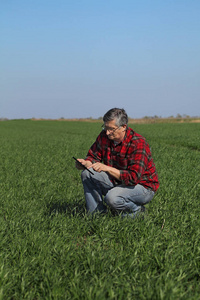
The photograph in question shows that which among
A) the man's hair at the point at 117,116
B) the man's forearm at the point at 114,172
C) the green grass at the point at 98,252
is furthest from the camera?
the man's forearm at the point at 114,172

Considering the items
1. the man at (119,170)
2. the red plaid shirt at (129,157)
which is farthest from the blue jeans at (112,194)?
the red plaid shirt at (129,157)

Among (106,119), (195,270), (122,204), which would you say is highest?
(106,119)

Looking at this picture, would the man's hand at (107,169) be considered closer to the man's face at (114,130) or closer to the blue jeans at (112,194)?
the blue jeans at (112,194)

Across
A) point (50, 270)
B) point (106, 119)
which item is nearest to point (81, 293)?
point (50, 270)

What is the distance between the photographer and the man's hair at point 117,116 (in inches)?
185

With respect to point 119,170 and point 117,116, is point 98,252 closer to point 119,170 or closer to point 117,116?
point 119,170

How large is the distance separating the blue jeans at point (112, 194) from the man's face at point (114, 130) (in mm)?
637

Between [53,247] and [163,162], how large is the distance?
816 centimetres

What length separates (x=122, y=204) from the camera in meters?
5.03

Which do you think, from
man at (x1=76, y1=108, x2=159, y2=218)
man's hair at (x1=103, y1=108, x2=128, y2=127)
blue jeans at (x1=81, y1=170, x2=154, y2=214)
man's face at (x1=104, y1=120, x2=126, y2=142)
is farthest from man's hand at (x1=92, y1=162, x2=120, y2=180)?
man's hair at (x1=103, y1=108, x2=128, y2=127)

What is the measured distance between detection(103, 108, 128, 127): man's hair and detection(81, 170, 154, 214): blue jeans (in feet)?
2.91

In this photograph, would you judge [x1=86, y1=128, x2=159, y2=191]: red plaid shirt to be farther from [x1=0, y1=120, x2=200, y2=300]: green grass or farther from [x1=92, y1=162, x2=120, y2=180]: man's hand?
[x1=0, y1=120, x2=200, y2=300]: green grass

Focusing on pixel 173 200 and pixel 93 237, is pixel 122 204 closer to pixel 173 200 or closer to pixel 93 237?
pixel 93 237

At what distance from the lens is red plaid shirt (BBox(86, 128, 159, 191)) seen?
4.85 metres
